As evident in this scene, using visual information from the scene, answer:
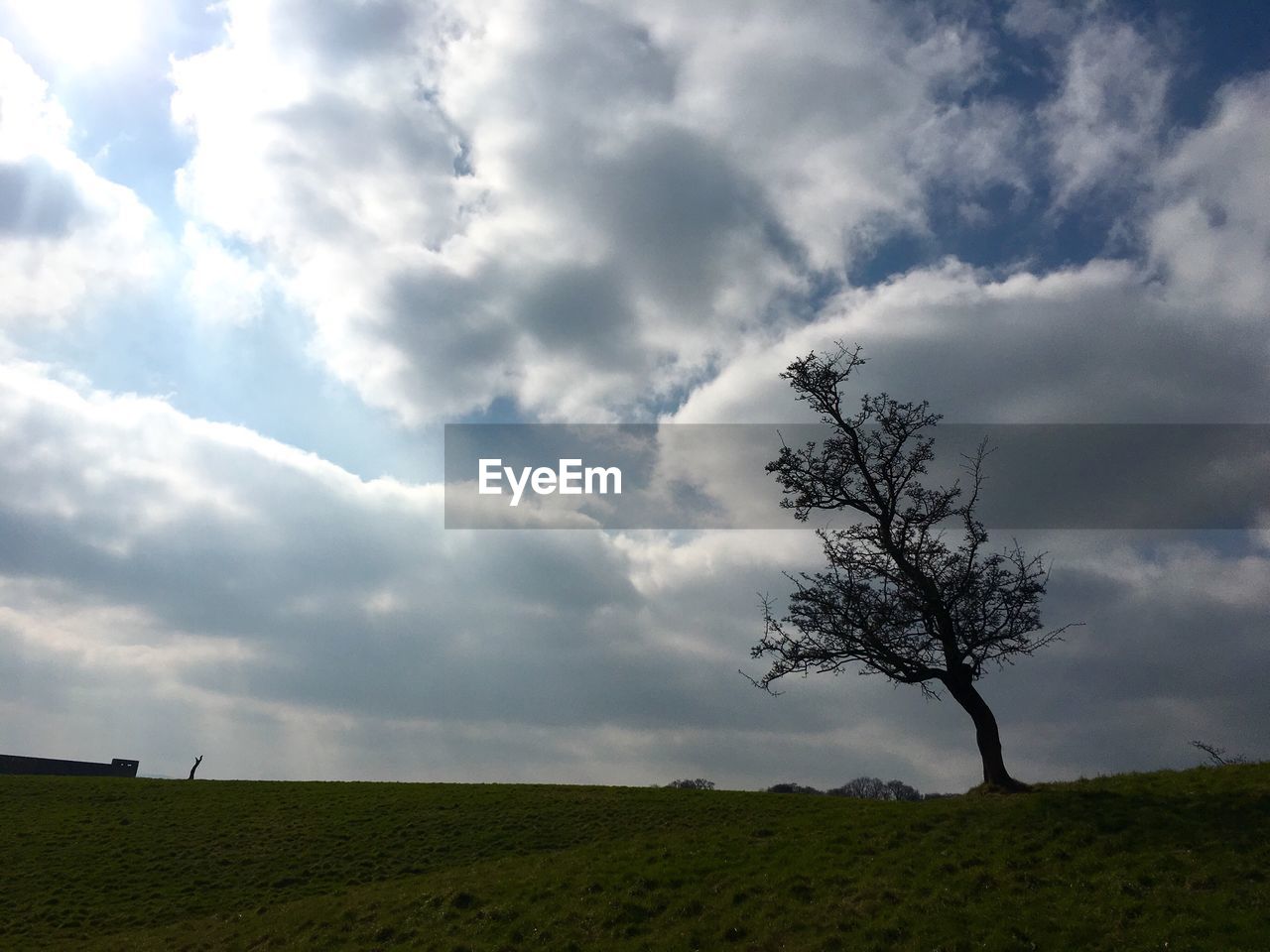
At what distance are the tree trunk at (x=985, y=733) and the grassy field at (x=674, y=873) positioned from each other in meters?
1.44

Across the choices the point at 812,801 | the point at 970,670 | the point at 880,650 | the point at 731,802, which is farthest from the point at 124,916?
the point at 970,670

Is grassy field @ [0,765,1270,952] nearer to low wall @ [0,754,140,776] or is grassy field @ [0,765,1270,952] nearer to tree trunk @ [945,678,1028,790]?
tree trunk @ [945,678,1028,790]

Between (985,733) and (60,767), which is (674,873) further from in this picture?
(60,767)

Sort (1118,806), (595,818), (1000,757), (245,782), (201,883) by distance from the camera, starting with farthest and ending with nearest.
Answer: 1. (245,782)
2. (595,818)
3. (201,883)
4. (1000,757)
5. (1118,806)

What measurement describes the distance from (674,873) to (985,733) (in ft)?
45.4

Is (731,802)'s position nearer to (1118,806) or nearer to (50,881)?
(1118,806)

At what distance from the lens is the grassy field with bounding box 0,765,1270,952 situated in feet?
70.0

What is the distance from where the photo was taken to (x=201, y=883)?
38.2m

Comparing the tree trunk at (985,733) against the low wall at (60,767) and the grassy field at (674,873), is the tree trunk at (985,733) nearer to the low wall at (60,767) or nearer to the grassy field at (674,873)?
the grassy field at (674,873)

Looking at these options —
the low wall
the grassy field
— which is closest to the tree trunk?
the grassy field

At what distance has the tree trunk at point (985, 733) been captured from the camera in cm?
3212

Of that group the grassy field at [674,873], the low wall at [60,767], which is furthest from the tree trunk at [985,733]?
the low wall at [60,767]

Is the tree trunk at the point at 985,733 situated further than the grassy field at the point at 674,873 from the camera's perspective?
Yes

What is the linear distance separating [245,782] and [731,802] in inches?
1617
